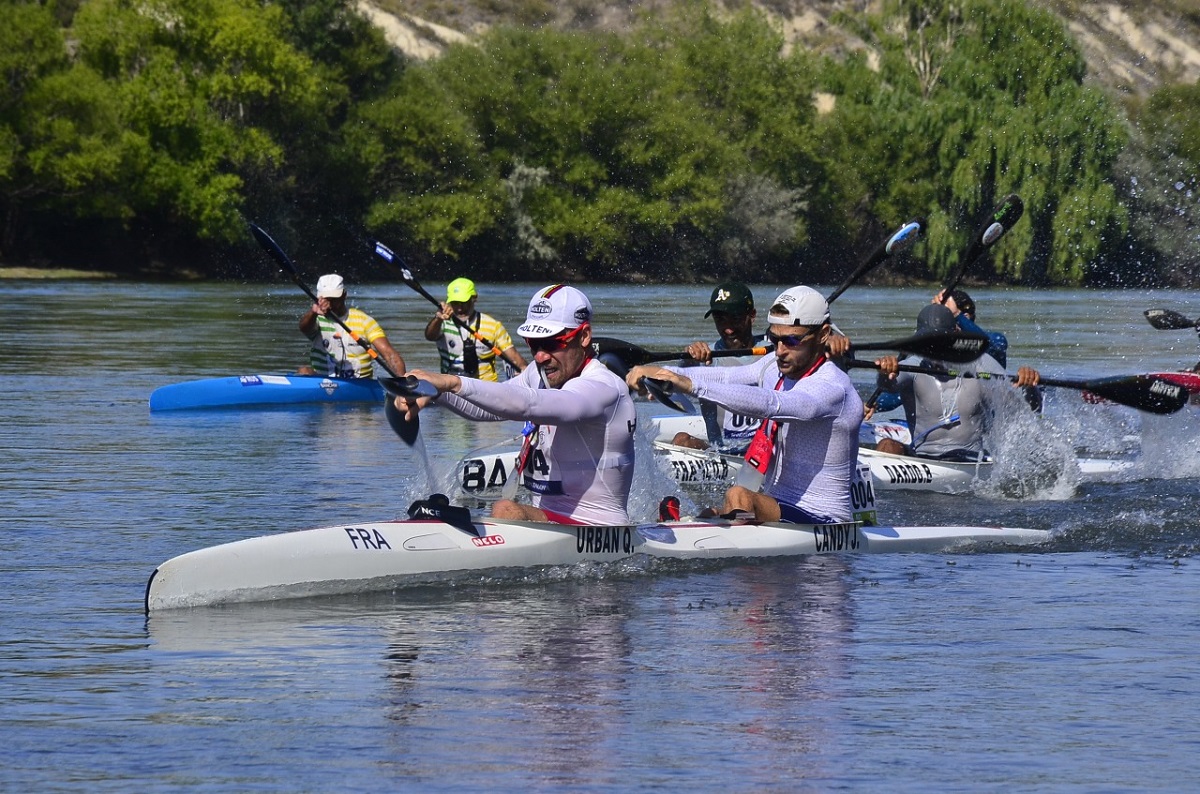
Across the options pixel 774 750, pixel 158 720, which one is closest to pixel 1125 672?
pixel 774 750

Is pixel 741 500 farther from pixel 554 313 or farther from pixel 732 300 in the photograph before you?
pixel 732 300

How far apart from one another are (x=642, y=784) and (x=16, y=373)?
66.5ft

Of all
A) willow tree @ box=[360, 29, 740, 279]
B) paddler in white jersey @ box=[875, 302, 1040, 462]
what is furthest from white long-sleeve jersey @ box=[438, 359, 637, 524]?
willow tree @ box=[360, 29, 740, 279]

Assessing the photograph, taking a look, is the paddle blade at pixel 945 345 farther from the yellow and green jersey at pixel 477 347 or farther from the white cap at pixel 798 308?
the yellow and green jersey at pixel 477 347

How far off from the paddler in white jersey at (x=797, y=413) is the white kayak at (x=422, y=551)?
141 mm

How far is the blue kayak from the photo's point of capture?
20922mm

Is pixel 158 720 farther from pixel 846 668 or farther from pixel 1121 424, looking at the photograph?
pixel 1121 424

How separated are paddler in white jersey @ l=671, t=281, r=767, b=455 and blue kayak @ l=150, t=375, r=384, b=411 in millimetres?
5927

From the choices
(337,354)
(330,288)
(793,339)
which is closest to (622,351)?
(793,339)

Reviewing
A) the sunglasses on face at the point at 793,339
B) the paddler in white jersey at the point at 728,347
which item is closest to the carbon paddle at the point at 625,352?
the paddler in white jersey at the point at 728,347

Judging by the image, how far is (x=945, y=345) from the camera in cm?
1341

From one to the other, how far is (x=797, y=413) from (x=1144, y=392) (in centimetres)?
506

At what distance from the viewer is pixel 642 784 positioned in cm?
671

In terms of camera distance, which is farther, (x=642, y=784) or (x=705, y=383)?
(x=705, y=383)
